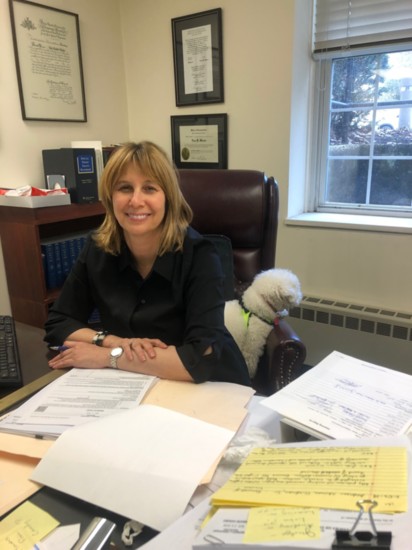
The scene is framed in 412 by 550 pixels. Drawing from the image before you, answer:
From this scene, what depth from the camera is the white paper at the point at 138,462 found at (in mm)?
609

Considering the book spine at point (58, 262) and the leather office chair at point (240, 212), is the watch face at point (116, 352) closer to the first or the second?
the leather office chair at point (240, 212)

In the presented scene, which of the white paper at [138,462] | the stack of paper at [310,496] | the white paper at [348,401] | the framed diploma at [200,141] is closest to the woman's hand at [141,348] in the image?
the white paper at [138,462]

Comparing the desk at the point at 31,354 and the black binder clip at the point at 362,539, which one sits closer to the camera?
the black binder clip at the point at 362,539

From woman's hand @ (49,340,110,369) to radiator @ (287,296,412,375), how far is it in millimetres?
1486

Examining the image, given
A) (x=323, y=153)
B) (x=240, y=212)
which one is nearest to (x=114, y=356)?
(x=240, y=212)

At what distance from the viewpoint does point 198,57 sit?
2.44 metres

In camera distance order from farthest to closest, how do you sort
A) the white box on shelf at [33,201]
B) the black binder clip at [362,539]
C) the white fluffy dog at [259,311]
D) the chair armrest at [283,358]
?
1. the white box on shelf at [33,201]
2. the white fluffy dog at [259,311]
3. the chair armrest at [283,358]
4. the black binder clip at [362,539]

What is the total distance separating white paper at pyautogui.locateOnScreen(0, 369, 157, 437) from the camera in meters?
0.80

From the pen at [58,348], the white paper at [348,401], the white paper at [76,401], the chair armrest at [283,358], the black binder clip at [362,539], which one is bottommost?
the chair armrest at [283,358]

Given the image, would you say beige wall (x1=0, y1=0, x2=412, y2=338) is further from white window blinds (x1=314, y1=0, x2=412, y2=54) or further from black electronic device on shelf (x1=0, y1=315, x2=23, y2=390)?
black electronic device on shelf (x1=0, y1=315, x2=23, y2=390)

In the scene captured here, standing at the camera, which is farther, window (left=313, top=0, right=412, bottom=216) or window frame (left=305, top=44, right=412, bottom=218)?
window frame (left=305, top=44, right=412, bottom=218)

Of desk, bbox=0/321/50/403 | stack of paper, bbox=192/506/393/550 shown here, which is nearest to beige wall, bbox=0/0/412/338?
desk, bbox=0/321/50/403

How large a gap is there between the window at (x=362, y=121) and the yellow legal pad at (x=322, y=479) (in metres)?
1.96

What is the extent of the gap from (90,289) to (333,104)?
179 cm
